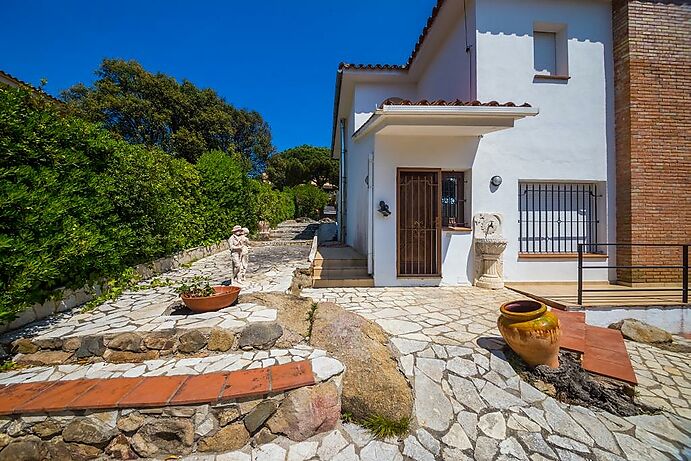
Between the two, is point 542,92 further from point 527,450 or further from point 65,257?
point 65,257

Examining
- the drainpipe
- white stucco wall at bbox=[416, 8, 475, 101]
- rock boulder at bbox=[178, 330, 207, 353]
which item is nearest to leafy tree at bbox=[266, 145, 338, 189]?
the drainpipe

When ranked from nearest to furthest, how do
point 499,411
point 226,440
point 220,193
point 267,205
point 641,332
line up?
A: 1. point 226,440
2. point 499,411
3. point 641,332
4. point 220,193
5. point 267,205

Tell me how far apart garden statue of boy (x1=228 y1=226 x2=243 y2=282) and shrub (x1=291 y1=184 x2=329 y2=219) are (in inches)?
849

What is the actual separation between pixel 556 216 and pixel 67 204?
10.5 meters

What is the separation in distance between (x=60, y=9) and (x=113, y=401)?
13.1m

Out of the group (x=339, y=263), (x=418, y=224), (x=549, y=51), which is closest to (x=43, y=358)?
(x=339, y=263)

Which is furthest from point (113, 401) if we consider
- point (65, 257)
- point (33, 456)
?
point (65, 257)

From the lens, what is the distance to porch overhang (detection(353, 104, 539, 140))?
5.59 metres

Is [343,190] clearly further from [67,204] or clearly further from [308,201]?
[308,201]

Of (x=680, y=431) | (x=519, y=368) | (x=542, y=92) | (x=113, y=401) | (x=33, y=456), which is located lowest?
(x=680, y=431)

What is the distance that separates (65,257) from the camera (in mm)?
4133

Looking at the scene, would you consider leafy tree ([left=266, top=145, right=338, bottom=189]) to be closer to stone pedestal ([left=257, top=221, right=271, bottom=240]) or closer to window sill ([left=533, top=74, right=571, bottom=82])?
stone pedestal ([left=257, top=221, right=271, bottom=240])

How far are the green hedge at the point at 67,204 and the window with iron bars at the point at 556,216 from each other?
9304 mm

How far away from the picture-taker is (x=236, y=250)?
575 centimetres
